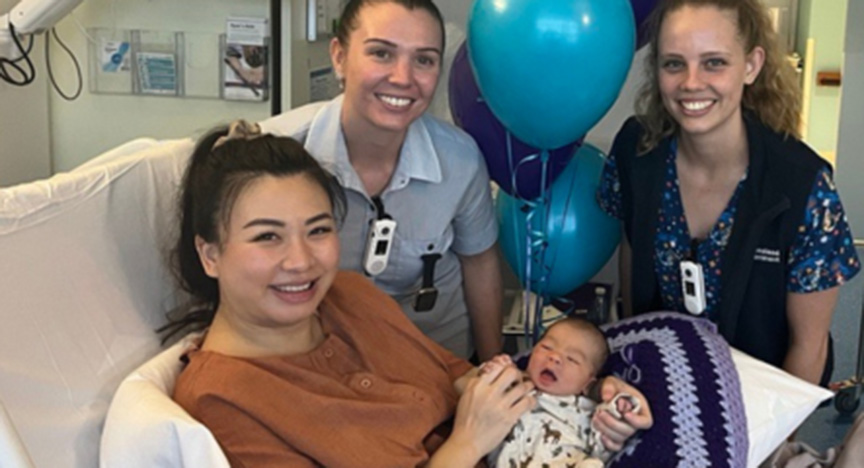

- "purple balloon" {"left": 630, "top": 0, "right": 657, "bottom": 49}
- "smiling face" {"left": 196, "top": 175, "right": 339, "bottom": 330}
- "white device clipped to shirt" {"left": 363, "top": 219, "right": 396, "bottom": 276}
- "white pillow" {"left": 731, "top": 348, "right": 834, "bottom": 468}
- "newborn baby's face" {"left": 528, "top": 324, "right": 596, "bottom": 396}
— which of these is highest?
"purple balloon" {"left": 630, "top": 0, "right": 657, "bottom": 49}

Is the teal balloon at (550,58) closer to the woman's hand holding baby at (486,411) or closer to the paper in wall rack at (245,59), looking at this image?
the woman's hand holding baby at (486,411)

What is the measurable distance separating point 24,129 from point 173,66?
0.51 metres

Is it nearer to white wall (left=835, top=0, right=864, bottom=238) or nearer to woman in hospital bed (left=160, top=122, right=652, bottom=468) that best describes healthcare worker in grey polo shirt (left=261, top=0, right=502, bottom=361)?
woman in hospital bed (left=160, top=122, right=652, bottom=468)

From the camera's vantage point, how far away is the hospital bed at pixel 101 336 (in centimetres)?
128

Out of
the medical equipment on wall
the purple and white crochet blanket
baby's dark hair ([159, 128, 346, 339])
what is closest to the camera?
baby's dark hair ([159, 128, 346, 339])

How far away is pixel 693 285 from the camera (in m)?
1.96

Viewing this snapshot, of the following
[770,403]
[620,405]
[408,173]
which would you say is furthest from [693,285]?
[408,173]

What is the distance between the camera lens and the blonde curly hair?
6.20 feet

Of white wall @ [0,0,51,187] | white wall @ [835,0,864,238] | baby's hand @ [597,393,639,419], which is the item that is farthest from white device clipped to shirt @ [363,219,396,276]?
white wall @ [835,0,864,238]

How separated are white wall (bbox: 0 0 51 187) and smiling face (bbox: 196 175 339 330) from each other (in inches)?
57.9

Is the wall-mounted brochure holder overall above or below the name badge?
above

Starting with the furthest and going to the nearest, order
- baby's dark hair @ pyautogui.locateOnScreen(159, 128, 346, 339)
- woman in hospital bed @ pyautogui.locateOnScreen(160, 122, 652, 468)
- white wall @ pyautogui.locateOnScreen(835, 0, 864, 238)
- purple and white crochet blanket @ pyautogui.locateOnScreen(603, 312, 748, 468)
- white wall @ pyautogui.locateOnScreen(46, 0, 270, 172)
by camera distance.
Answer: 1. white wall @ pyautogui.locateOnScreen(835, 0, 864, 238)
2. white wall @ pyautogui.locateOnScreen(46, 0, 270, 172)
3. purple and white crochet blanket @ pyautogui.locateOnScreen(603, 312, 748, 468)
4. baby's dark hair @ pyautogui.locateOnScreen(159, 128, 346, 339)
5. woman in hospital bed @ pyautogui.locateOnScreen(160, 122, 652, 468)

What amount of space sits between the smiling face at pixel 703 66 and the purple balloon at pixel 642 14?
9.1 inches

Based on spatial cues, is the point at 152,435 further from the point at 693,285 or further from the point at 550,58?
the point at 693,285
